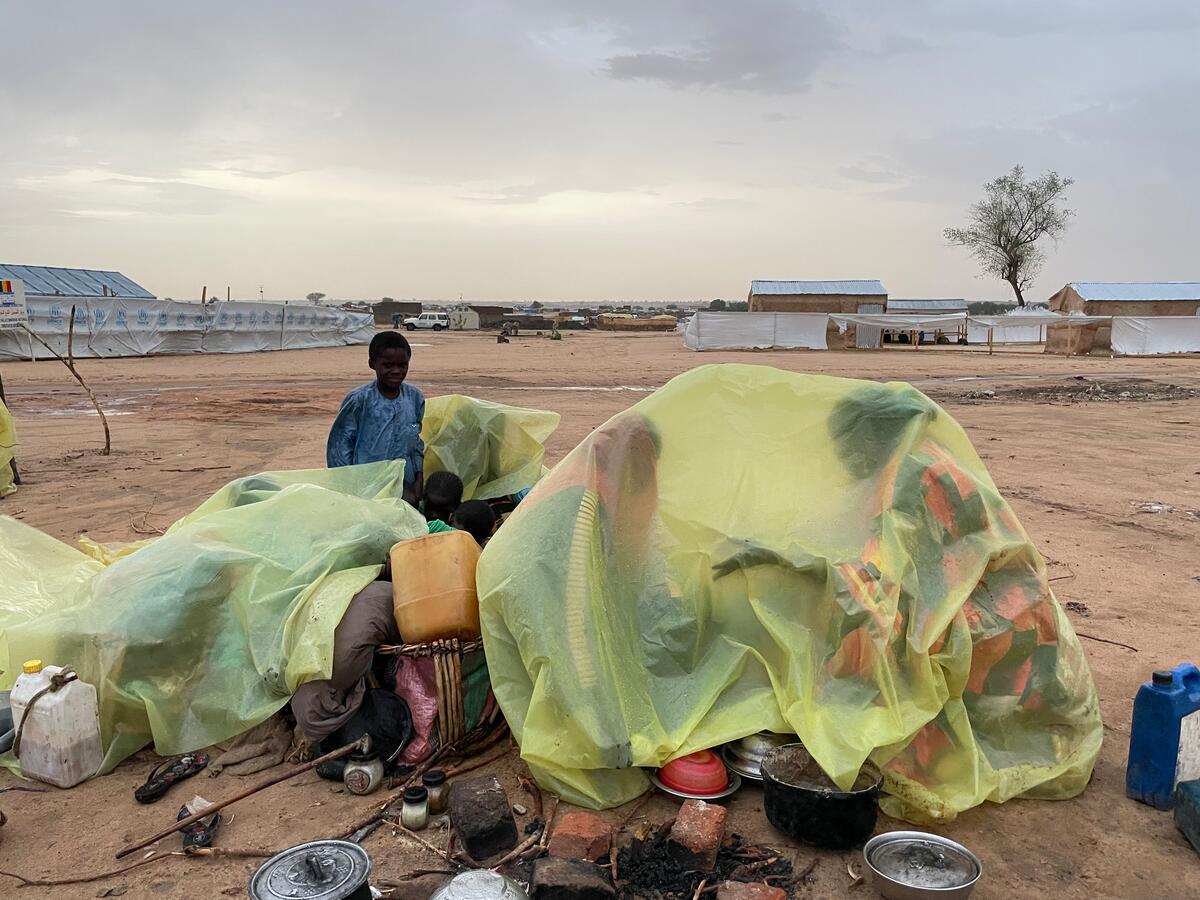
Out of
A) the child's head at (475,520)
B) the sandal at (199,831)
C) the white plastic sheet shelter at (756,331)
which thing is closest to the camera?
the sandal at (199,831)

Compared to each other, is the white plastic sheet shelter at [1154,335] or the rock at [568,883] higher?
the white plastic sheet shelter at [1154,335]

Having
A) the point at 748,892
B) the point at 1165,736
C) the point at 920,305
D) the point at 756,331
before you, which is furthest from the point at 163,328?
the point at 920,305

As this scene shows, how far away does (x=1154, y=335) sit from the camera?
86.1 ft

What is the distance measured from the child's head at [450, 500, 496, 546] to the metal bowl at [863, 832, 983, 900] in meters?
2.16

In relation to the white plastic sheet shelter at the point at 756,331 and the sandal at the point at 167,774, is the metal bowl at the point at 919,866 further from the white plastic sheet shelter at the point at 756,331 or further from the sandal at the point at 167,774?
the white plastic sheet shelter at the point at 756,331

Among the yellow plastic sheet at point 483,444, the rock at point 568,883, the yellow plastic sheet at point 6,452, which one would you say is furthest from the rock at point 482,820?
the yellow plastic sheet at point 6,452

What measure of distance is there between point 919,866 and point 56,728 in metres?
2.71

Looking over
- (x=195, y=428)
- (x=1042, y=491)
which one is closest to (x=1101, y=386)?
(x=1042, y=491)

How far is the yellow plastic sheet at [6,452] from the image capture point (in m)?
6.88

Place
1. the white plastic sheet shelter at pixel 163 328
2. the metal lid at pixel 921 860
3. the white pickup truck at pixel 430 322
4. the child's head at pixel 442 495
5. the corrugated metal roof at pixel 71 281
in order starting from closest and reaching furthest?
the metal lid at pixel 921 860
the child's head at pixel 442 495
the white plastic sheet shelter at pixel 163 328
the corrugated metal roof at pixel 71 281
the white pickup truck at pixel 430 322

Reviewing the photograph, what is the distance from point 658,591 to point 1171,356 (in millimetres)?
28643

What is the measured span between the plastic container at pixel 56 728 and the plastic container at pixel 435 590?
107cm

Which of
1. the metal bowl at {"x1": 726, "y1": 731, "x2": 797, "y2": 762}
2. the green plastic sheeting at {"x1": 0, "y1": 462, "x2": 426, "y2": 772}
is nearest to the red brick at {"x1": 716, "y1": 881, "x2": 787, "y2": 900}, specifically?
the metal bowl at {"x1": 726, "y1": 731, "x2": 797, "y2": 762}

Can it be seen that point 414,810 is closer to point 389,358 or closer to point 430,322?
point 389,358
